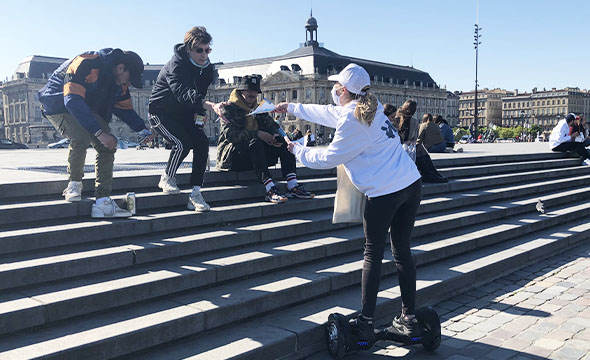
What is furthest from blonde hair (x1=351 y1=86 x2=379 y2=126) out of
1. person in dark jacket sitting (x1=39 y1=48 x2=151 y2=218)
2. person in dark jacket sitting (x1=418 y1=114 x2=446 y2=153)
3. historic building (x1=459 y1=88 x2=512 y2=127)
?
historic building (x1=459 y1=88 x2=512 y2=127)

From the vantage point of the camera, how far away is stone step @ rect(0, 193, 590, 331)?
378cm

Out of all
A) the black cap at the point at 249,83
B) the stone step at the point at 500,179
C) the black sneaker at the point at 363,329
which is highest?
the black cap at the point at 249,83

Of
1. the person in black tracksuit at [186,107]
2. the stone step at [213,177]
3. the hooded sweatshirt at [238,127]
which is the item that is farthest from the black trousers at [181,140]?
the hooded sweatshirt at [238,127]

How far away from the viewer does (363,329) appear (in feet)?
13.3

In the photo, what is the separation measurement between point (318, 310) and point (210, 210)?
172 centimetres

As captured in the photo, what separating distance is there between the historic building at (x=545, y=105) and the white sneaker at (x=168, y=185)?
169 m

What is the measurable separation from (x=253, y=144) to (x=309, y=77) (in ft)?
318

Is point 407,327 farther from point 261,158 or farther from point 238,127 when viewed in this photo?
point 238,127

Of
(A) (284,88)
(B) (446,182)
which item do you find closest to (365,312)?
(B) (446,182)

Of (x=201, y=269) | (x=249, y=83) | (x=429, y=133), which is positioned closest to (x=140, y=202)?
(x=201, y=269)

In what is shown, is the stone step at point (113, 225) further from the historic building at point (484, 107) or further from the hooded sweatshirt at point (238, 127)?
the historic building at point (484, 107)

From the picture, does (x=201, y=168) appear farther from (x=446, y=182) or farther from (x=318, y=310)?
(x=446, y=182)

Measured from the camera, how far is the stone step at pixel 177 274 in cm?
378

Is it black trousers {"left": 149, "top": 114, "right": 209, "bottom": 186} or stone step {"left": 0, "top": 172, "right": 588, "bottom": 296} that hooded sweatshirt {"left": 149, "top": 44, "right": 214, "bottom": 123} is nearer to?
black trousers {"left": 149, "top": 114, "right": 209, "bottom": 186}
